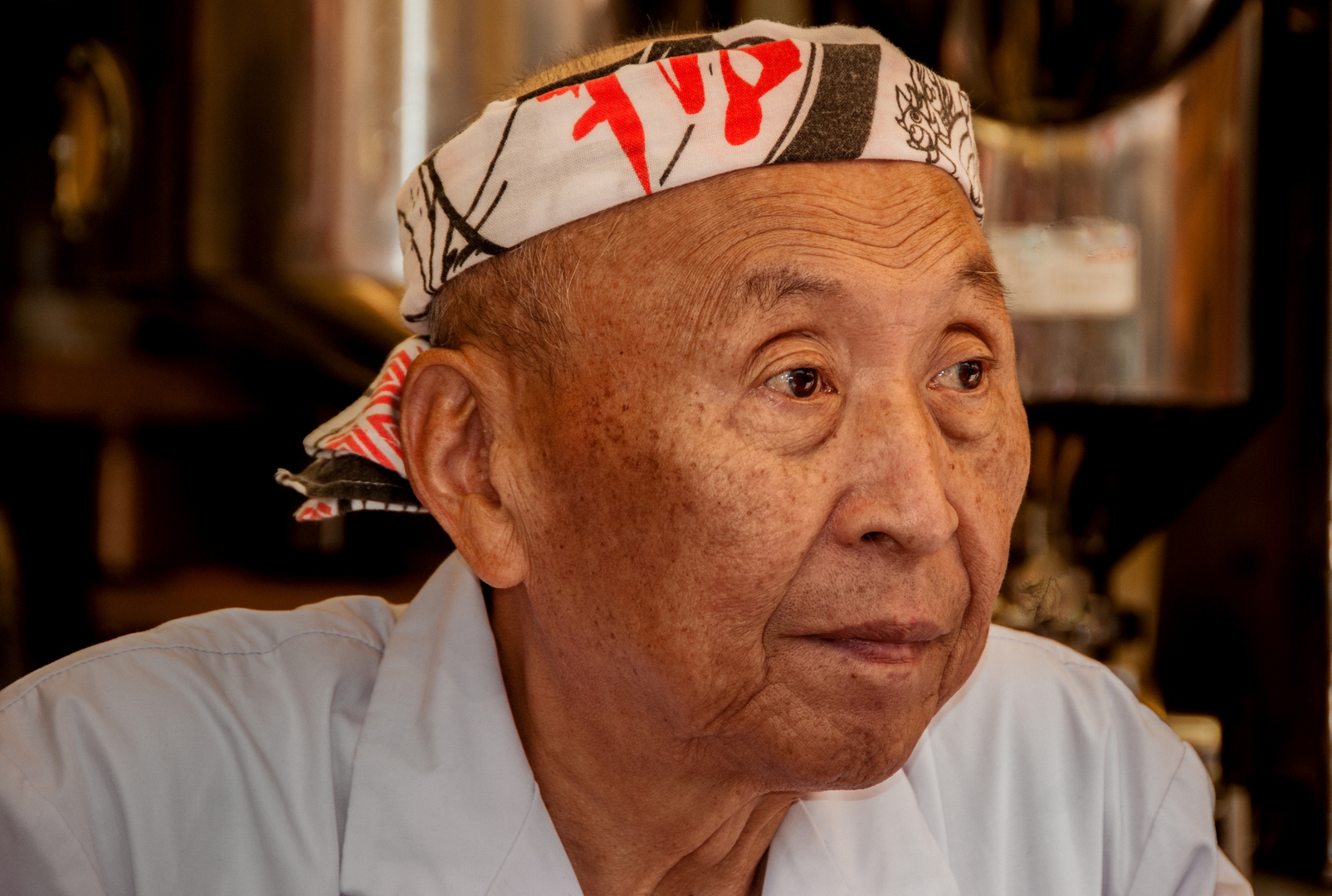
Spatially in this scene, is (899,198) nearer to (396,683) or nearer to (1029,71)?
(396,683)

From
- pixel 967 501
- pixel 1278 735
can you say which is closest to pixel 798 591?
pixel 967 501

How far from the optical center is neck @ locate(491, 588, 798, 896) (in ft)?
4.00

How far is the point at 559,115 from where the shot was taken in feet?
3.76

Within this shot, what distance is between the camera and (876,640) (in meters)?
1.07

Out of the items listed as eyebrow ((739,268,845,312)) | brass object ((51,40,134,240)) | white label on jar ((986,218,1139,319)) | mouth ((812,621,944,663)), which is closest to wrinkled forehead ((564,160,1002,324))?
eyebrow ((739,268,845,312))

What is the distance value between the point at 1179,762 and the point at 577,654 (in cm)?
72

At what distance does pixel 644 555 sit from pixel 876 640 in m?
0.20

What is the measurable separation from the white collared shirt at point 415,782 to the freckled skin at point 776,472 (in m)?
0.19

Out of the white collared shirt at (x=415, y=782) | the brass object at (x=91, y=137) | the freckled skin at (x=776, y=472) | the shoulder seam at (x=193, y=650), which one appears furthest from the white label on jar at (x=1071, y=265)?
the brass object at (x=91, y=137)

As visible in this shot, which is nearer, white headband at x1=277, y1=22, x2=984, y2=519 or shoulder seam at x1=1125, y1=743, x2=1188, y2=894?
white headband at x1=277, y1=22, x2=984, y2=519

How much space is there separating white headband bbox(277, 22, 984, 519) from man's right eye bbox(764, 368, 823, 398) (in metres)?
0.18

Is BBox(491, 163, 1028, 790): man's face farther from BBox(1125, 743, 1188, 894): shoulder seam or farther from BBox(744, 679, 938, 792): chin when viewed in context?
BBox(1125, 743, 1188, 894): shoulder seam

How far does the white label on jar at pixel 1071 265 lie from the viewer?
6.92 feet

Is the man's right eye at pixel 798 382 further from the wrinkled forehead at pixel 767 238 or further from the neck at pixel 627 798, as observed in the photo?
the neck at pixel 627 798
